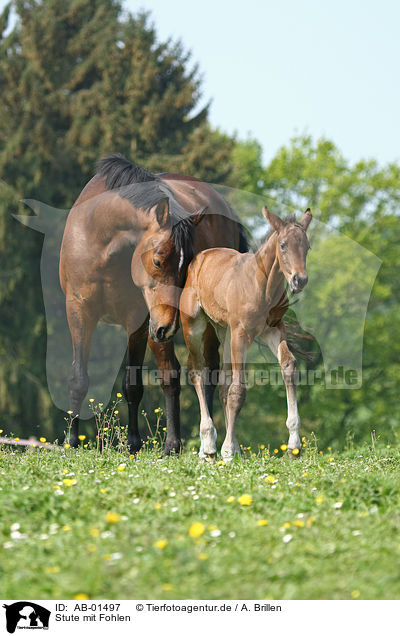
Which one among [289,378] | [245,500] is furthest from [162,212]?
[245,500]

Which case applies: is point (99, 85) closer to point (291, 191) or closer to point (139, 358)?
point (291, 191)

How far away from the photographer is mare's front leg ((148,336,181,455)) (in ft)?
28.1

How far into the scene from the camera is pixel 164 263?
308 inches

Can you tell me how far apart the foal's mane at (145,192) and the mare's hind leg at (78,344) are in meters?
1.50

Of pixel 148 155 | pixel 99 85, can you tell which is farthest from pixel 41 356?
pixel 99 85

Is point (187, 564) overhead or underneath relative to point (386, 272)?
underneath

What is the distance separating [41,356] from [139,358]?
14.0 m

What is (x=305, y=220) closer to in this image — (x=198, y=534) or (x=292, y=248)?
(x=292, y=248)

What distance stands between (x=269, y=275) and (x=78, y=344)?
9.06 feet

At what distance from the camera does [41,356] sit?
74.1 feet

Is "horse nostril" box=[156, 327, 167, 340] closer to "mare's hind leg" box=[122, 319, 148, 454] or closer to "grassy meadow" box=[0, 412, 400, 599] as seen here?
"mare's hind leg" box=[122, 319, 148, 454]

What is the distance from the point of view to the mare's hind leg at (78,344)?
8867 mm
